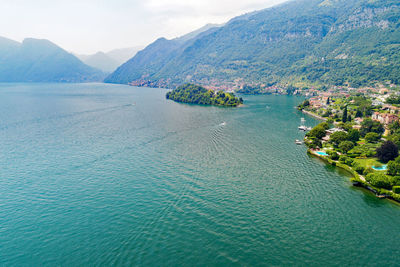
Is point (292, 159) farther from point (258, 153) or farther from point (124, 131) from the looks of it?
point (124, 131)

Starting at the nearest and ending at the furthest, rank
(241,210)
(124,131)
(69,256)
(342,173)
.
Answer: (69,256) < (241,210) < (342,173) < (124,131)

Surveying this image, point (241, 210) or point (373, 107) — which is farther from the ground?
point (373, 107)

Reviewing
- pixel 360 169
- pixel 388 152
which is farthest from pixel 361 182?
pixel 388 152

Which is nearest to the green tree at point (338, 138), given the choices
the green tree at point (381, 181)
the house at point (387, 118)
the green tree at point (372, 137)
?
the green tree at point (372, 137)

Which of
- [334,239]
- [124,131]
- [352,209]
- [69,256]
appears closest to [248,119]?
[124,131]

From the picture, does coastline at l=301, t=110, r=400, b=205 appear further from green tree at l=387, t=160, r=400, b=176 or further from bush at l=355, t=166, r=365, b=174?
green tree at l=387, t=160, r=400, b=176

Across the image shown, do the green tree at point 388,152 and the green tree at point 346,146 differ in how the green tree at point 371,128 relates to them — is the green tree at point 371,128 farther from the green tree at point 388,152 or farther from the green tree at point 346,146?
the green tree at point 388,152

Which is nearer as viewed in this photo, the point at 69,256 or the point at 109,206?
the point at 69,256

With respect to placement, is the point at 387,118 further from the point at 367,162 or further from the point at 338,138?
the point at 367,162
